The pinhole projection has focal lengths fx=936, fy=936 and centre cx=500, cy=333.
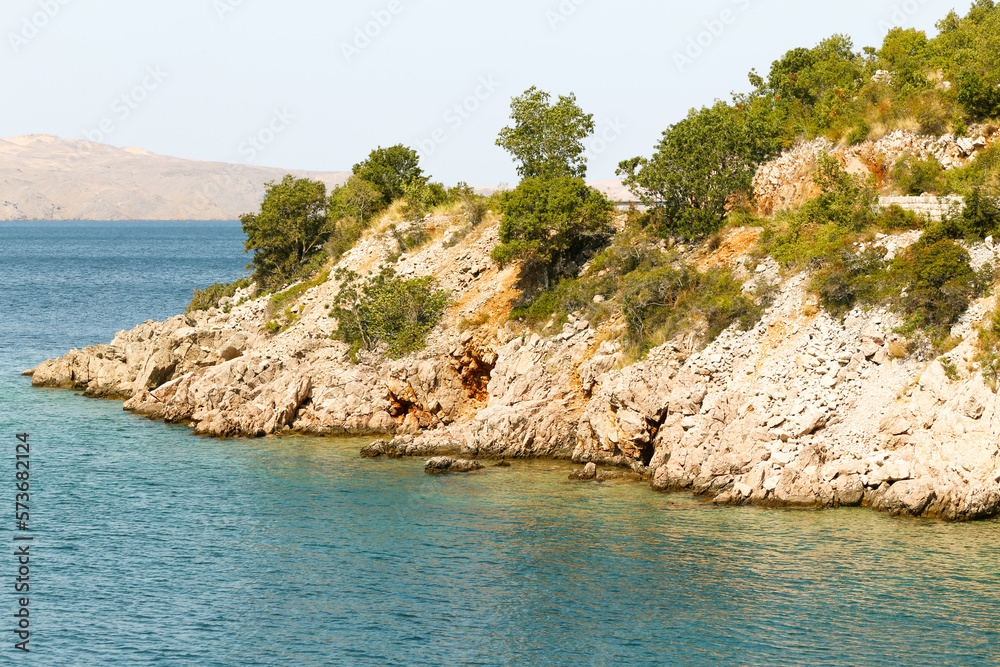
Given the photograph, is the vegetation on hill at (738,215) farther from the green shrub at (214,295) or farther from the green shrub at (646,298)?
the green shrub at (214,295)

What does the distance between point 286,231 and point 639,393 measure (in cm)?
4214

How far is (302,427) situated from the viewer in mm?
54156

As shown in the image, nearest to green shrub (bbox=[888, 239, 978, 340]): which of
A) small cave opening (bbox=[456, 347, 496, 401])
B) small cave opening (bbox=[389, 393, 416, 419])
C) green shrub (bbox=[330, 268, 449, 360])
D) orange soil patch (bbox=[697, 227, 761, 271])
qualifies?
orange soil patch (bbox=[697, 227, 761, 271])

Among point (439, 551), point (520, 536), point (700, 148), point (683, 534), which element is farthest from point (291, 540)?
point (700, 148)

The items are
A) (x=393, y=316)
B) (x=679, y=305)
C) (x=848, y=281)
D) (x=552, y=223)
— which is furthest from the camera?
(x=393, y=316)

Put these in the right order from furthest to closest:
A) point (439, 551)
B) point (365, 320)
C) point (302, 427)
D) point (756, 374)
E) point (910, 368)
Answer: point (365, 320), point (302, 427), point (756, 374), point (910, 368), point (439, 551)

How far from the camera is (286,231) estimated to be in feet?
255

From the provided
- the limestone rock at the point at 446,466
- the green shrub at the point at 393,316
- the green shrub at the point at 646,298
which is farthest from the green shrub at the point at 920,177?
the green shrub at the point at 393,316

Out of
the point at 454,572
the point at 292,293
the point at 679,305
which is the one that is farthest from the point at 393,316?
the point at 454,572

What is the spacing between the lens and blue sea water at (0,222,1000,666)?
90.7 ft

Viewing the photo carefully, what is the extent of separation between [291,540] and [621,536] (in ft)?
42.8

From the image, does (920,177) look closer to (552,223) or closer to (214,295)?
(552,223)

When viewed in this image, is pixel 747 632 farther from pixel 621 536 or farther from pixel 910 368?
pixel 910 368

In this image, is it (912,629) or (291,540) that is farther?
(291,540)
